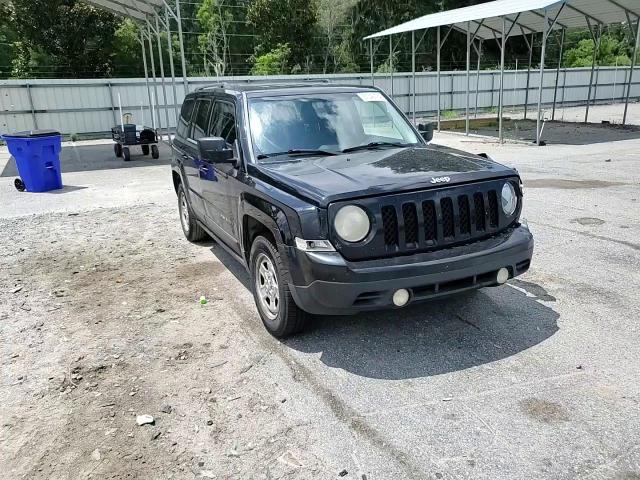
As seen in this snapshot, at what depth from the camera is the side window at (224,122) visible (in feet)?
16.6

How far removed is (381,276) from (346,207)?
501 mm

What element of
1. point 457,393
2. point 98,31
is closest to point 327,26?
point 98,31

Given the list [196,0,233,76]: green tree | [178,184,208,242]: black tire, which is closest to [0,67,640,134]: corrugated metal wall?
[178,184,208,242]: black tire

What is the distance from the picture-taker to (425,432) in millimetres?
3150

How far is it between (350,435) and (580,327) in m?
2.26

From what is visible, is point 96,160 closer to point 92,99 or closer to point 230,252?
point 92,99

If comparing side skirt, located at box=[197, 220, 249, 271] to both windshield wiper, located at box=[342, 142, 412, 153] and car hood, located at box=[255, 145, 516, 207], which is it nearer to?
car hood, located at box=[255, 145, 516, 207]

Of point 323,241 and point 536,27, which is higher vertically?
point 536,27

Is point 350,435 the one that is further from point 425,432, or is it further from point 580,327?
point 580,327

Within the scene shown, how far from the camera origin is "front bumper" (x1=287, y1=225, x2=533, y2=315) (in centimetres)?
361

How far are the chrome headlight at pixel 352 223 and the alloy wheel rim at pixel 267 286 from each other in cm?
76

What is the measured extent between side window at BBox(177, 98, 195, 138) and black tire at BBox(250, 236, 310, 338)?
112 inches

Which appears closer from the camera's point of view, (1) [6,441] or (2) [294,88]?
(1) [6,441]

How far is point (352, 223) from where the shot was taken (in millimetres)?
3648
